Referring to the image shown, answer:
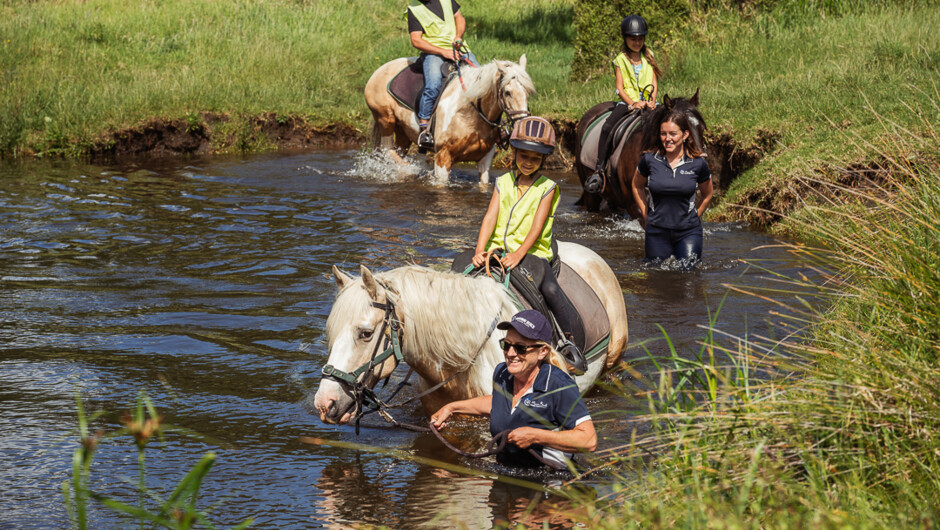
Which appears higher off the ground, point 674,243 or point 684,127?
point 684,127

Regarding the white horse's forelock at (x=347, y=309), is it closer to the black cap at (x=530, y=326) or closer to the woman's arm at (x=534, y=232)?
the black cap at (x=530, y=326)

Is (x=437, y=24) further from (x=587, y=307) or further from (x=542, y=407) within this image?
(x=542, y=407)

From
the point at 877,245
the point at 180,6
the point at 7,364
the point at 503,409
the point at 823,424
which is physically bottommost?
the point at 7,364

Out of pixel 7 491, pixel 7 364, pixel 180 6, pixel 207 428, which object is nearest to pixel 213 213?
pixel 7 364

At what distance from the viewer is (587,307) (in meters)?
5.76

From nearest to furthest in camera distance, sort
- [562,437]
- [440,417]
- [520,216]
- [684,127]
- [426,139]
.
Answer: [562,437]
[440,417]
[520,216]
[684,127]
[426,139]

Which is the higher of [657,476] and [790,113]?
[790,113]

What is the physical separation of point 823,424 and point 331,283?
241 inches

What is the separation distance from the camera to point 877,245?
15.3 ft

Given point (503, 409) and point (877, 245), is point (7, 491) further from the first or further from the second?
point (877, 245)

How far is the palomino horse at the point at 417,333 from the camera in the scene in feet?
15.3

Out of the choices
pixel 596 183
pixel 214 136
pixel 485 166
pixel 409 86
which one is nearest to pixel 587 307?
pixel 596 183

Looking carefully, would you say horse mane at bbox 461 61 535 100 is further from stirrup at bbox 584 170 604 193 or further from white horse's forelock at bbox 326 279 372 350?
white horse's forelock at bbox 326 279 372 350

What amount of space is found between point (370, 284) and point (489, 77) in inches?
307
